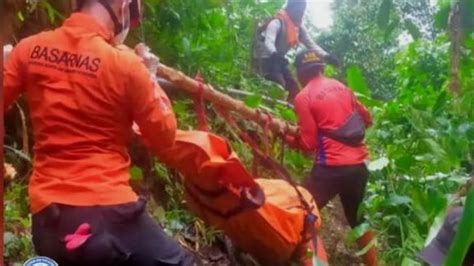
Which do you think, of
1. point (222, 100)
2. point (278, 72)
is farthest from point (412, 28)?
point (278, 72)

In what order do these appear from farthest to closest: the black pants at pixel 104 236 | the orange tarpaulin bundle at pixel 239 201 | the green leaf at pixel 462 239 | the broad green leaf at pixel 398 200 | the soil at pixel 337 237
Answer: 1. the soil at pixel 337 237
2. the broad green leaf at pixel 398 200
3. the orange tarpaulin bundle at pixel 239 201
4. the black pants at pixel 104 236
5. the green leaf at pixel 462 239

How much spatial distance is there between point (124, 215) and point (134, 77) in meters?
0.18

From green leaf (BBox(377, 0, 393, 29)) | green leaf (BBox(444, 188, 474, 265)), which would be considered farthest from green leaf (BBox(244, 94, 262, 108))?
green leaf (BBox(444, 188, 474, 265))

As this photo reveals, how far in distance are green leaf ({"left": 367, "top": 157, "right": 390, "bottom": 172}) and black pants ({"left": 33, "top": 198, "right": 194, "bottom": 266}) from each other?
3.09 feet

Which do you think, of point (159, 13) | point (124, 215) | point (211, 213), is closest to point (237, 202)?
point (211, 213)

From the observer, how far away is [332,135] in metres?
1.94

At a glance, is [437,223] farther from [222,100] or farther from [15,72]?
[222,100]

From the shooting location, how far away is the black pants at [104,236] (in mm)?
1034

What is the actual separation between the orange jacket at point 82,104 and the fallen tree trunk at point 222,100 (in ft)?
1.86

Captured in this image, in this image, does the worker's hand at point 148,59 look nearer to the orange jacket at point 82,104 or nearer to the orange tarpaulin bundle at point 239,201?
the orange jacket at point 82,104

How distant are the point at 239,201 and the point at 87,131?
0.57 m

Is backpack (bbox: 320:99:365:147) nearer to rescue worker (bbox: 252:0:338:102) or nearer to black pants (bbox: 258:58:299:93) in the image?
rescue worker (bbox: 252:0:338:102)

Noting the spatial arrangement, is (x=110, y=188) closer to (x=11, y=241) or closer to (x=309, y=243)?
(x=11, y=241)

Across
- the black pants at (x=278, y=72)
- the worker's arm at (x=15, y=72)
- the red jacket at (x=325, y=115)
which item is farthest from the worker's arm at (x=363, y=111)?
the worker's arm at (x=15, y=72)
